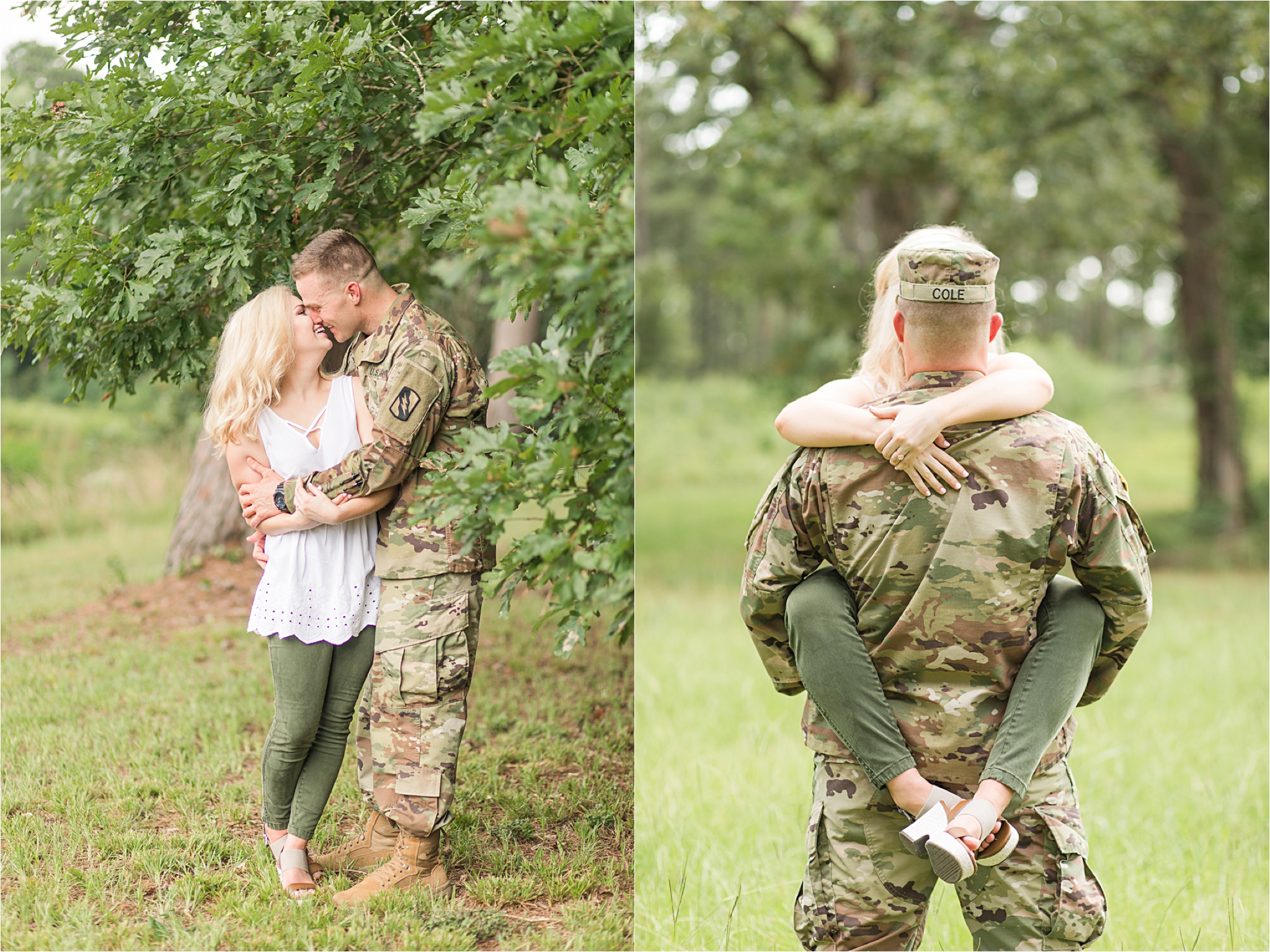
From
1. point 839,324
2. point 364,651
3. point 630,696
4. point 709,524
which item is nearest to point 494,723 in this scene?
point 630,696

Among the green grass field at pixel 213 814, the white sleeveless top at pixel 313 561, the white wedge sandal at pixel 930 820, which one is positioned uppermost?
the white sleeveless top at pixel 313 561

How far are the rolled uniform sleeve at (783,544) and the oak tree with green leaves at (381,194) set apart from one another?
1.07ft

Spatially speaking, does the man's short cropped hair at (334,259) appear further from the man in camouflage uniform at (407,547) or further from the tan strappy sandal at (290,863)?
the tan strappy sandal at (290,863)

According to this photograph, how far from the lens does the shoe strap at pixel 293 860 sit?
10.5ft

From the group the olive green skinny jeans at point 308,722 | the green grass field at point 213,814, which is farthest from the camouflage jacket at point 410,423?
the green grass field at point 213,814

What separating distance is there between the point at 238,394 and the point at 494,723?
2263mm

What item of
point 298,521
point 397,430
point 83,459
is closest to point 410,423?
point 397,430

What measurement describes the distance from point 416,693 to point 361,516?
565 mm

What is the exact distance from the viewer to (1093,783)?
489 centimetres

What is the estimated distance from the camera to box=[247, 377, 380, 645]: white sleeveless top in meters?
3.04

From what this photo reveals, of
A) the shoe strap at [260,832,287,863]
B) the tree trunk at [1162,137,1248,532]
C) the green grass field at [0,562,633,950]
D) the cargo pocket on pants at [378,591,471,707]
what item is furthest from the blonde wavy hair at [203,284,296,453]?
the tree trunk at [1162,137,1248,532]

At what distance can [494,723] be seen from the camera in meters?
4.73

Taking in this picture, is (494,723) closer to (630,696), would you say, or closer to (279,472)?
(630,696)

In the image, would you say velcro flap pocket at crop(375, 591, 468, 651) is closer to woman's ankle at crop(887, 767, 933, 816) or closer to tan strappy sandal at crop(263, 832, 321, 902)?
tan strappy sandal at crop(263, 832, 321, 902)
